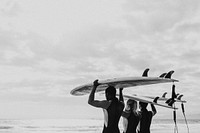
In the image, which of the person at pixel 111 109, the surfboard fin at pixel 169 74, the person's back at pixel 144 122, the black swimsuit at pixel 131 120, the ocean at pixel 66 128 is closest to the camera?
the person at pixel 111 109

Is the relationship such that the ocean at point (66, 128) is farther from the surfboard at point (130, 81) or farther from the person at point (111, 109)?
the person at point (111, 109)

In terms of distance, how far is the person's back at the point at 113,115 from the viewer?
560 cm

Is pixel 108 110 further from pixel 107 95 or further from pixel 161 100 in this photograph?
pixel 161 100

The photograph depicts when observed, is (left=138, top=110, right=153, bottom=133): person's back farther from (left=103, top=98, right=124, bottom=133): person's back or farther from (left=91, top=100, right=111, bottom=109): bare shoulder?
(left=91, top=100, right=111, bottom=109): bare shoulder

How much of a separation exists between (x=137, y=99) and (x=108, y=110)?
1950 mm

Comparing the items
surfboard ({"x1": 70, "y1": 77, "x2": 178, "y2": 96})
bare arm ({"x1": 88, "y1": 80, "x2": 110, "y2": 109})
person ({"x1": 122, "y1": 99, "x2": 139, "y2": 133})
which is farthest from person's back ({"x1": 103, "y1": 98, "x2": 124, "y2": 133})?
person ({"x1": 122, "y1": 99, "x2": 139, "y2": 133})

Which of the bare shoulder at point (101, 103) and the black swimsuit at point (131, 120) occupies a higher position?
the bare shoulder at point (101, 103)

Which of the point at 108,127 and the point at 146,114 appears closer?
the point at 108,127

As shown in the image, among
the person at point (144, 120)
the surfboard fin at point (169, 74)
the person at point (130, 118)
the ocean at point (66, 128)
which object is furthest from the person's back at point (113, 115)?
the ocean at point (66, 128)

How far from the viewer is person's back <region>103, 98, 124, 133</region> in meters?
5.60

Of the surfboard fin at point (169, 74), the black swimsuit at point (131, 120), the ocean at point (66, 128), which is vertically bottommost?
the ocean at point (66, 128)

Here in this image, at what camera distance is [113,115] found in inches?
222

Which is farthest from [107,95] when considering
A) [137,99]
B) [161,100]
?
[161,100]

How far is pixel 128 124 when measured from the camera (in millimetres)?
6961
